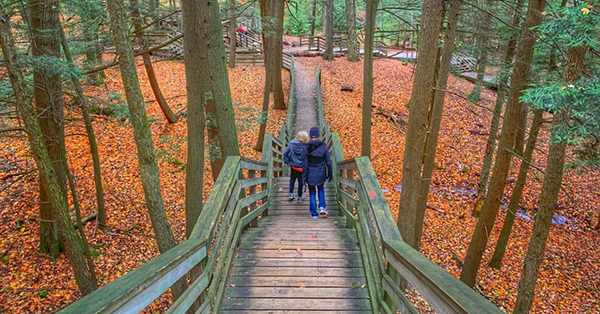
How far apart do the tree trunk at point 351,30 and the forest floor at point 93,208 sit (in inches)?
493

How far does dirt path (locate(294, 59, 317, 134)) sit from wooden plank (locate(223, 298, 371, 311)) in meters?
11.2

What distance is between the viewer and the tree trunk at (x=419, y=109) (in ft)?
15.6

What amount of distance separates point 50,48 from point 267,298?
21.7 ft

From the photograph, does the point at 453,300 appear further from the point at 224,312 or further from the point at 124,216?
the point at 124,216

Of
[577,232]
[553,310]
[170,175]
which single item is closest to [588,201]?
[577,232]

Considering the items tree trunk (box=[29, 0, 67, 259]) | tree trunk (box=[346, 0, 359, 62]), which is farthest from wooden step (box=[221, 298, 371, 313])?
tree trunk (box=[346, 0, 359, 62])

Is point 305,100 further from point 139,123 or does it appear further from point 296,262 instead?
point 296,262

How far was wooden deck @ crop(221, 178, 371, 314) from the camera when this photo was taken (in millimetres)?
3318

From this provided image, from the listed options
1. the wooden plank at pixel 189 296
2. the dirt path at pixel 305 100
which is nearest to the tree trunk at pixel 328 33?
the dirt path at pixel 305 100

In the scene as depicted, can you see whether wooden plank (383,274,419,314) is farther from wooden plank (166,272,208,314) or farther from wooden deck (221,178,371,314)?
wooden plank (166,272,208,314)

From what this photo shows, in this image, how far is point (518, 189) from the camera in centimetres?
829

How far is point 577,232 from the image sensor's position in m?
11.6

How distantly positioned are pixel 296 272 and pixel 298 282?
0.20 m

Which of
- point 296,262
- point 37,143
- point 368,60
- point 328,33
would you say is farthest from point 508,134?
point 328,33
